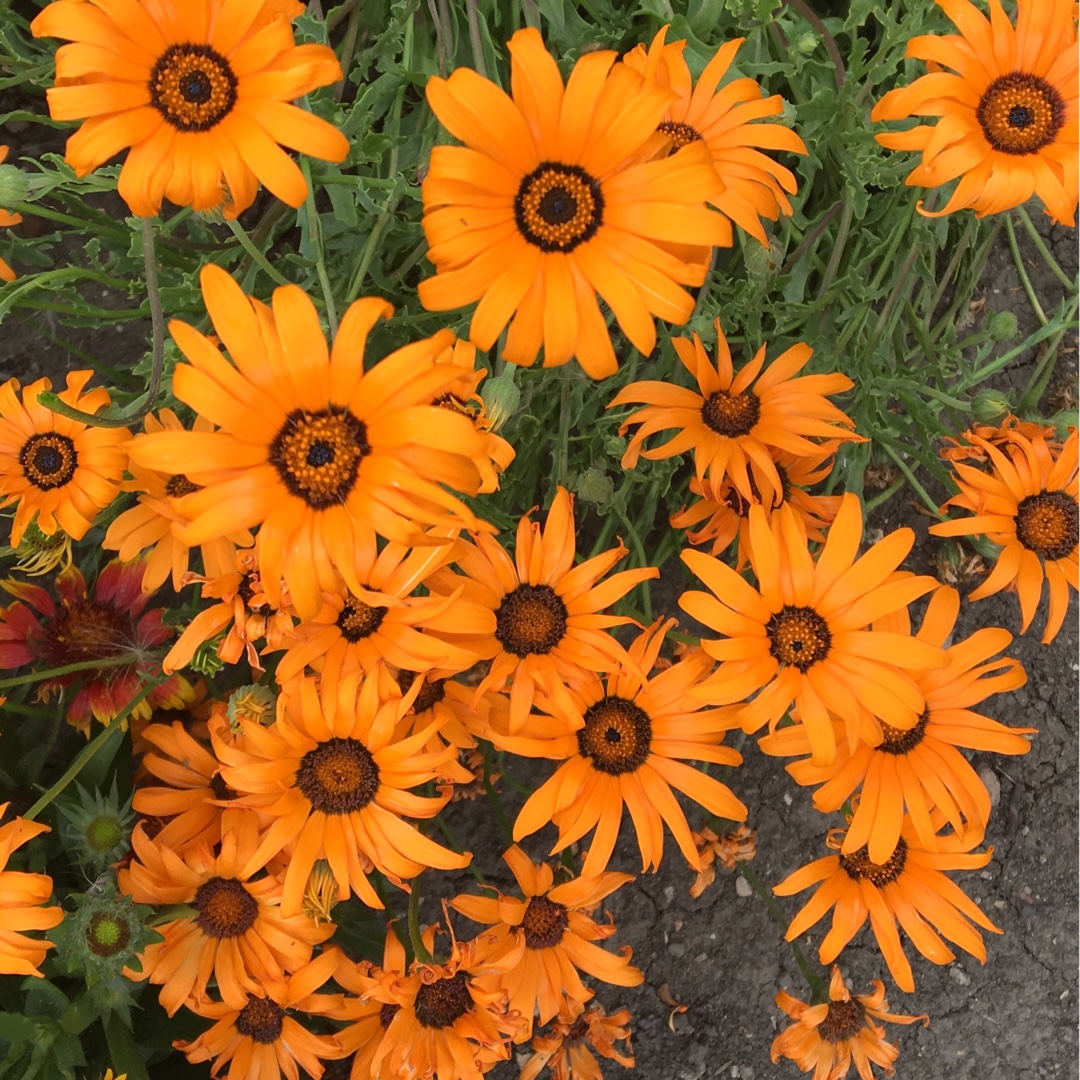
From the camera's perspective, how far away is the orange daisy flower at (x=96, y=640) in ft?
5.84

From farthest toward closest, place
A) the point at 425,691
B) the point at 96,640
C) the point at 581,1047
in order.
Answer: the point at 581,1047, the point at 96,640, the point at 425,691

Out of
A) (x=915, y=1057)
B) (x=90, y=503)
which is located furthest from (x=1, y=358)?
(x=915, y=1057)

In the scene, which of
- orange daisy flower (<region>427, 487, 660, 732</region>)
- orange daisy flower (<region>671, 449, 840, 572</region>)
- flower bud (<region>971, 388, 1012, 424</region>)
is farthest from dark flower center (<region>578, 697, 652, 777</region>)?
flower bud (<region>971, 388, 1012, 424</region>)

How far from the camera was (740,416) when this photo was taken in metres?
1.69

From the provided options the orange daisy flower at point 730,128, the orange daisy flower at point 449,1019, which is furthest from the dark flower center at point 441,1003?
the orange daisy flower at point 730,128

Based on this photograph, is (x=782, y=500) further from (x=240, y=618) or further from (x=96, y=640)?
(x=96, y=640)

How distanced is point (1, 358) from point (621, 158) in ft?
5.96

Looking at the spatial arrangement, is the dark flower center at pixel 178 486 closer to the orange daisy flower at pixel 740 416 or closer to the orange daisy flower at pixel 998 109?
the orange daisy flower at pixel 740 416

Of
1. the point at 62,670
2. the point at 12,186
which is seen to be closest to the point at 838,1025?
the point at 62,670

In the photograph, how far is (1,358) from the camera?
229cm

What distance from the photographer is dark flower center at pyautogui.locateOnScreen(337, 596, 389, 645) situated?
1.44 m

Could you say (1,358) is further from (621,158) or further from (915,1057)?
(915,1057)

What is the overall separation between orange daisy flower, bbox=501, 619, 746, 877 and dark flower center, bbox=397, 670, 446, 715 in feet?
0.61

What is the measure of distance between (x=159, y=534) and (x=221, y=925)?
0.70 m
